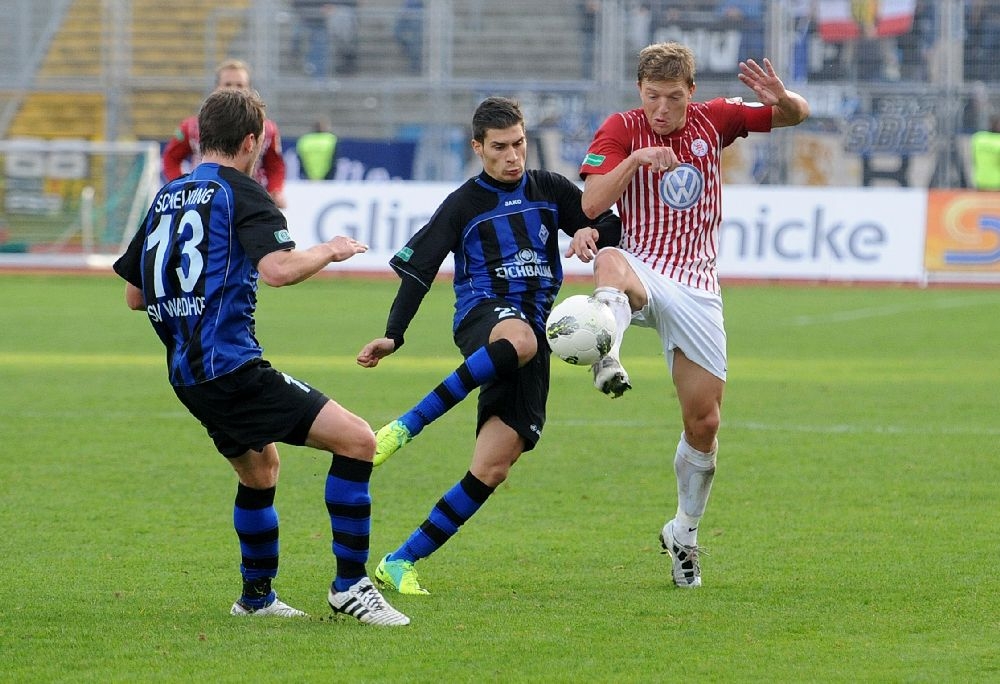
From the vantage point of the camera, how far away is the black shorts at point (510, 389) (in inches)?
223

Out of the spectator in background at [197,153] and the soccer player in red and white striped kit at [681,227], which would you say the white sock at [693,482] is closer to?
the soccer player in red and white striped kit at [681,227]

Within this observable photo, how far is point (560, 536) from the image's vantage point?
6.59 metres

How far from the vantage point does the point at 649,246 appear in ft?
19.6

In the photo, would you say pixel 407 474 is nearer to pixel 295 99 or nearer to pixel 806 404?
pixel 806 404

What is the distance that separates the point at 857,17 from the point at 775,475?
664 inches

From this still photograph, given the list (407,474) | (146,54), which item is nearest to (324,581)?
(407,474)

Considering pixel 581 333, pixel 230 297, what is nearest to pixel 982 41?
pixel 581 333

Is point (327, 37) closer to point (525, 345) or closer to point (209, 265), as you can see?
point (525, 345)

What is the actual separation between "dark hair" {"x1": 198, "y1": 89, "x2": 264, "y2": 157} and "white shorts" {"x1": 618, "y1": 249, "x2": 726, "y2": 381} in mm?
1714

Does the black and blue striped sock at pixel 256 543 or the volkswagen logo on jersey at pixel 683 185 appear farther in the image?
the volkswagen logo on jersey at pixel 683 185

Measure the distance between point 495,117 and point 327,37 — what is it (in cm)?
1991

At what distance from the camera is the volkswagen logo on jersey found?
19.3ft

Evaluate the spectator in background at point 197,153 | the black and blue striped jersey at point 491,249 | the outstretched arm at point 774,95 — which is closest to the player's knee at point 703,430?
the black and blue striped jersey at point 491,249

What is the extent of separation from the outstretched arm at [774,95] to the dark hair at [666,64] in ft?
0.71
